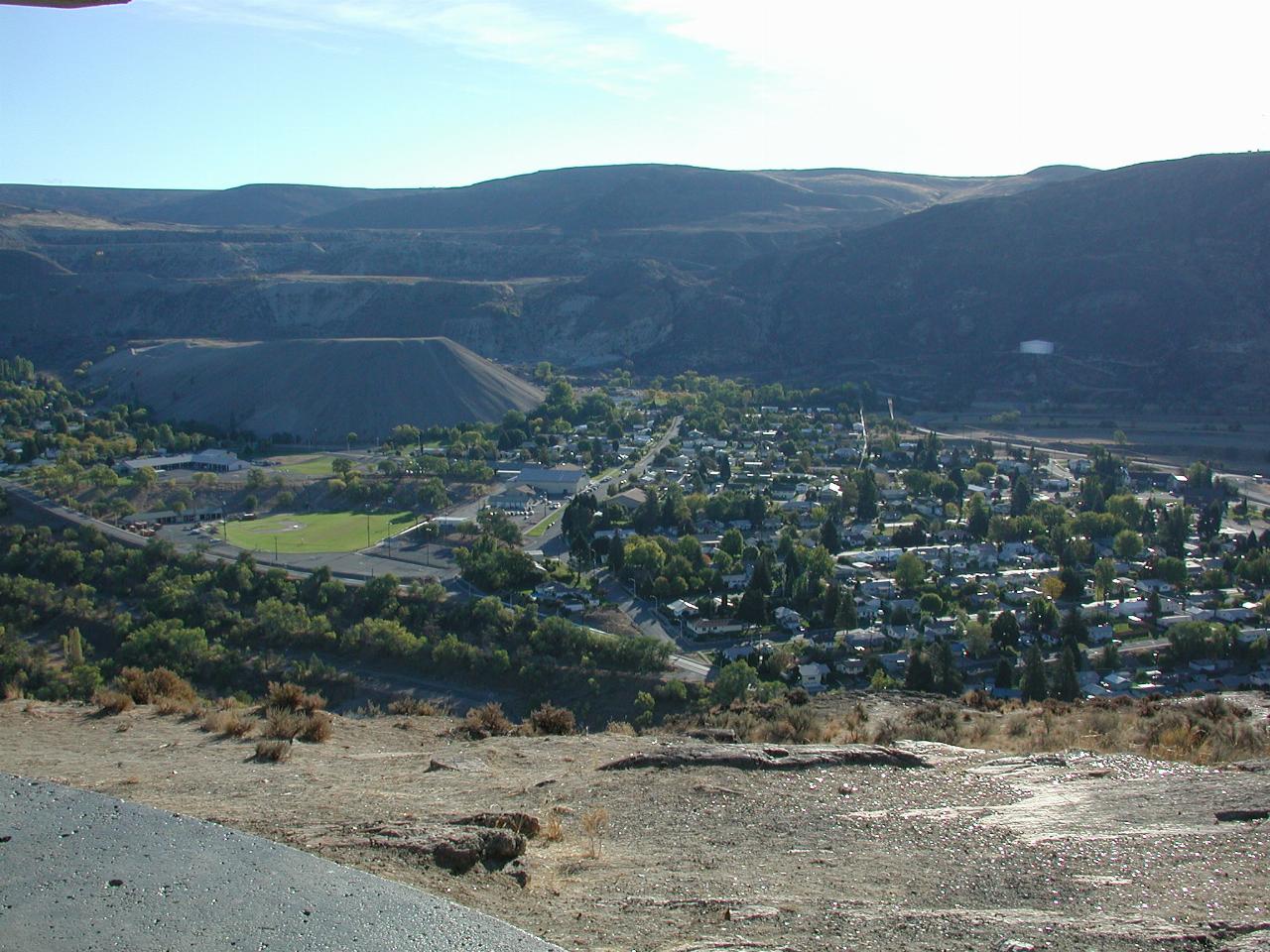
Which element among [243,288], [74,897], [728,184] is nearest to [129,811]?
[74,897]

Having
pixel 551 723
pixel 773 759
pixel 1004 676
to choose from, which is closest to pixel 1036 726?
pixel 773 759

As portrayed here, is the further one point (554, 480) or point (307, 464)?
point (307, 464)

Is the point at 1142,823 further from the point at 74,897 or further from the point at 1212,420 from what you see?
the point at 1212,420

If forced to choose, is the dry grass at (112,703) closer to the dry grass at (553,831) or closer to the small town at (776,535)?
the dry grass at (553,831)

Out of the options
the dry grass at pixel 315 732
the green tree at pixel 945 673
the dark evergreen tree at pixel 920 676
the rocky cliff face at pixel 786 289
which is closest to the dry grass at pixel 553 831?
the dry grass at pixel 315 732

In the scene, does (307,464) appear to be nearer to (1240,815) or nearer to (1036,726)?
(1036,726)
